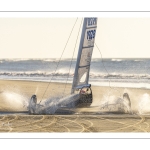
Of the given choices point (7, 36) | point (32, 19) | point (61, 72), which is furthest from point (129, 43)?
point (7, 36)

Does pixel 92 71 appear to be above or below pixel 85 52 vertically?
below

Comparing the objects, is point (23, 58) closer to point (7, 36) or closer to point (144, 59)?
point (7, 36)

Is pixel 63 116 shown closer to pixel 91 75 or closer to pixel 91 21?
pixel 91 75

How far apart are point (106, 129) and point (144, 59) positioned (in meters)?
0.64

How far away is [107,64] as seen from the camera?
283cm

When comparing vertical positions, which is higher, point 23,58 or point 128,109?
point 23,58

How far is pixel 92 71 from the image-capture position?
2.83 meters

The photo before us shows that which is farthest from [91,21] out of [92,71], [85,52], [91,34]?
[92,71]

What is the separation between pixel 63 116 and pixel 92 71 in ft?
1.42

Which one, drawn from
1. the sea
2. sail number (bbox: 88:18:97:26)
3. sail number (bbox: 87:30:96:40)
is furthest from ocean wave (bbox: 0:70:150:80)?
sail number (bbox: 88:18:97:26)

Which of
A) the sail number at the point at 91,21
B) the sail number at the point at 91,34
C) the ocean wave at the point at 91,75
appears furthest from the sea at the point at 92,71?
→ the sail number at the point at 91,21

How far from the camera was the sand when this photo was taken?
2.83 metres

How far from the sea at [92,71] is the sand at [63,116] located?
5 cm

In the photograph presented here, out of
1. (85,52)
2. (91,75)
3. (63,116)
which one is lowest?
(63,116)
